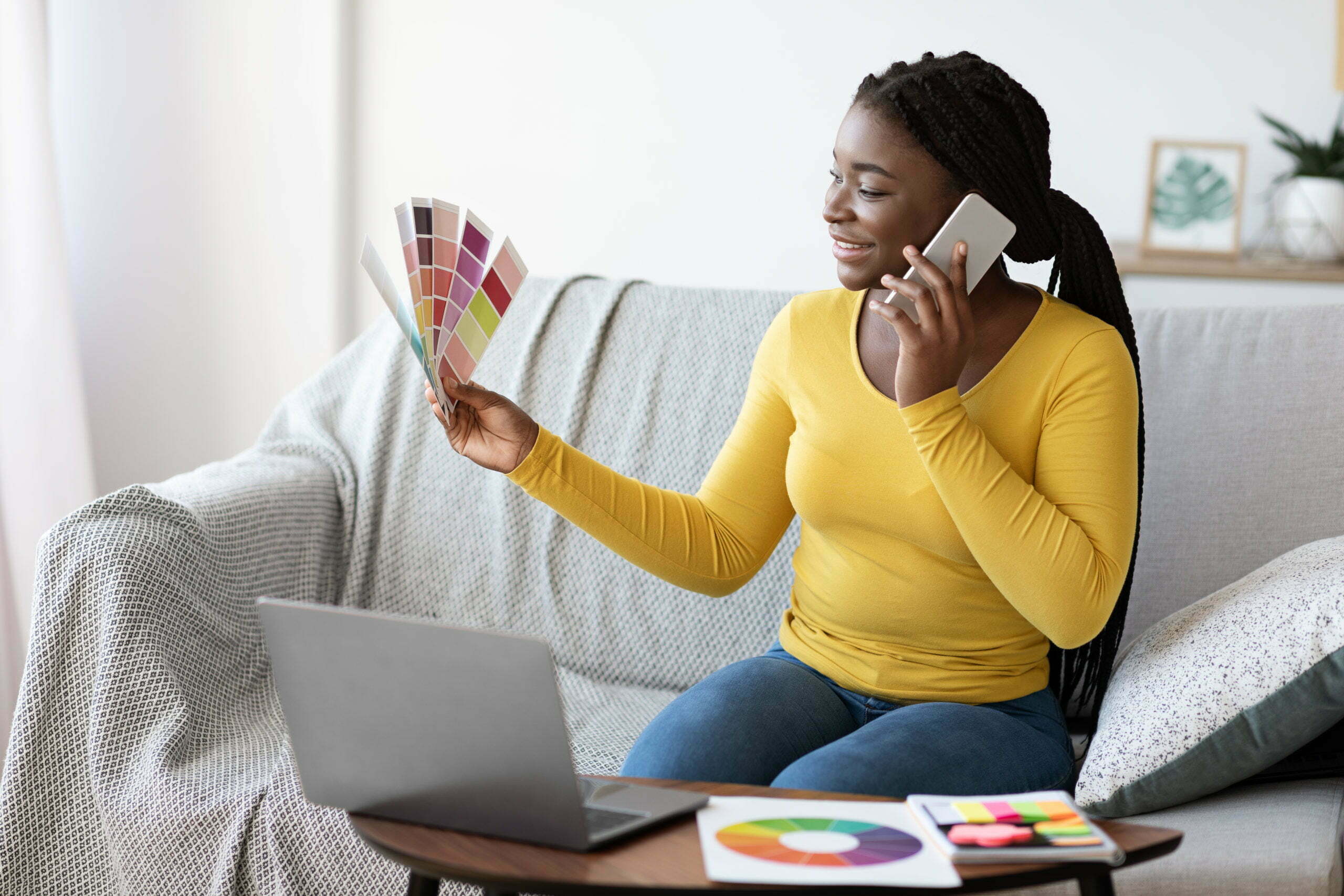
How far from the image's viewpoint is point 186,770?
4.80 ft

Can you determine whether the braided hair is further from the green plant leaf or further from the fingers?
the green plant leaf

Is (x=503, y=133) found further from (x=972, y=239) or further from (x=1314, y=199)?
(x=972, y=239)

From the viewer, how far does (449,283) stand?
1133 mm

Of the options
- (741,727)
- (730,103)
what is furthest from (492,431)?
(730,103)

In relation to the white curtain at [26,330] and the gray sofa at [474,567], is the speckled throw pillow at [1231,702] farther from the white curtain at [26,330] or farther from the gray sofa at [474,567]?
the white curtain at [26,330]

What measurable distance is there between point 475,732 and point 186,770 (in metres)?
0.77

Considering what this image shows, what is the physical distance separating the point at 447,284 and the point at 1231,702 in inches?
A: 31.0

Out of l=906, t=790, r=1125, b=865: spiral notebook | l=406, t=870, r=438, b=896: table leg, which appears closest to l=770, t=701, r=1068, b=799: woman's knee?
l=906, t=790, r=1125, b=865: spiral notebook

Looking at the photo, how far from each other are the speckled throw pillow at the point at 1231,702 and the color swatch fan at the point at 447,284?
703mm

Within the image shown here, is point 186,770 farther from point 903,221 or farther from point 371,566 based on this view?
point 903,221

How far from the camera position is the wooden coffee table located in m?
0.78

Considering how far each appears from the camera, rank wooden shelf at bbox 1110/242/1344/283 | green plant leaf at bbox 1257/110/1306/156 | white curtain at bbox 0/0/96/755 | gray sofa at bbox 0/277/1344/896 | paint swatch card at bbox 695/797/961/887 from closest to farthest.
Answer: paint swatch card at bbox 695/797/961/887, gray sofa at bbox 0/277/1344/896, white curtain at bbox 0/0/96/755, wooden shelf at bbox 1110/242/1344/283, green plant leaf at bbox 1257/110/1306/156

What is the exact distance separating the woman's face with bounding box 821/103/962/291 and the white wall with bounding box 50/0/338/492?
5.75ft

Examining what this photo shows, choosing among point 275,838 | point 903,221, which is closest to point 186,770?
point 275,838
